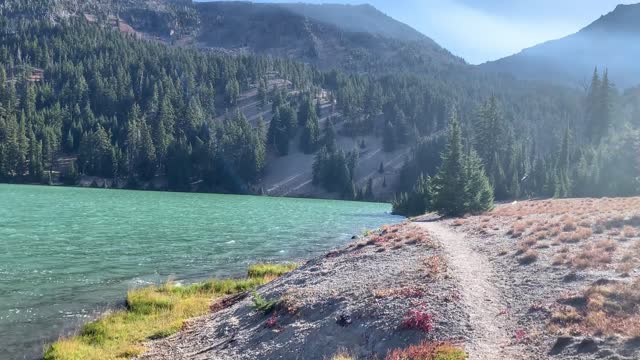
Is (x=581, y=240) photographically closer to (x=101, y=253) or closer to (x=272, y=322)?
(x=272, y=322)

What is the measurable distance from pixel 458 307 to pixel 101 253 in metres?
31.9

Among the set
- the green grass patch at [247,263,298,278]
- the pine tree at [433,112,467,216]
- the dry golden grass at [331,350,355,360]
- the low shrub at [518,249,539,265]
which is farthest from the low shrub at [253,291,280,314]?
the pine tree at [433,112,467,216]

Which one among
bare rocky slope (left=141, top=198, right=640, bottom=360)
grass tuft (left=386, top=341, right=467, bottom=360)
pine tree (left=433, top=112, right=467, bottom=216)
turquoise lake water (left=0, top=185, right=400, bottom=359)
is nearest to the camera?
grass tuft (left=386, top=341, right=467, bottom=360)

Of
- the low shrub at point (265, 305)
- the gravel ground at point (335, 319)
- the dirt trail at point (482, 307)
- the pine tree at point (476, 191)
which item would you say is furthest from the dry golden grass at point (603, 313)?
the pine tree at point (476, 191)

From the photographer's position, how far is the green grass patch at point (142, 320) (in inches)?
779

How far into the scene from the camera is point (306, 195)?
186 meters

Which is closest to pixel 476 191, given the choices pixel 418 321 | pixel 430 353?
pixel 418 321

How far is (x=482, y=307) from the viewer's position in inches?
738

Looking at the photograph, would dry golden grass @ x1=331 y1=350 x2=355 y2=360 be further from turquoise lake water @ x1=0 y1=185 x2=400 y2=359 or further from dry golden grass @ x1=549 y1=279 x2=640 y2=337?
turquoise lake water @ x1=0 y1=185 x2=400 y2=359

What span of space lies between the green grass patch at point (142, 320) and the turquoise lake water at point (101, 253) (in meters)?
1.31

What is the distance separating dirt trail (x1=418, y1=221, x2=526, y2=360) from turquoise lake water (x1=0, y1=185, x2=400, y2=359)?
16.6 metres

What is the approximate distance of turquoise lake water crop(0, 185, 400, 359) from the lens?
24531mm

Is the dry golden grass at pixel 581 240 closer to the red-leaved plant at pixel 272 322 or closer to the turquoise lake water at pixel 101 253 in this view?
the red-leaved plant at pixel 272 322

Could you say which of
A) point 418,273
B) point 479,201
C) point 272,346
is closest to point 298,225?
point 479,201
